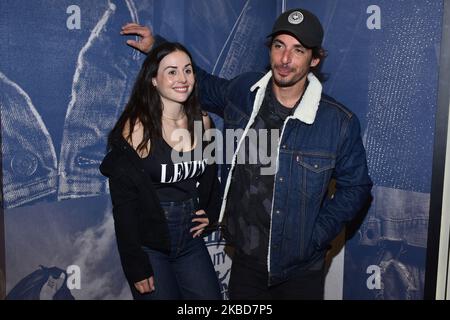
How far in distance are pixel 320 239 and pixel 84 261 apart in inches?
46.4

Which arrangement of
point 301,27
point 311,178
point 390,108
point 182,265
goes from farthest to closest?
point 390,108, point 182,265, point 311,178, point 301,27

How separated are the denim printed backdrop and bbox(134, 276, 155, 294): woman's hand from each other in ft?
1.26

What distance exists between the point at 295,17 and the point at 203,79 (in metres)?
0.60

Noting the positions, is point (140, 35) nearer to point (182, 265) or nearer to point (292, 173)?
point (292, 173)

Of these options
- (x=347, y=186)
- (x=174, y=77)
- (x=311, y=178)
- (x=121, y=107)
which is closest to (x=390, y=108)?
(x=347, y=186)

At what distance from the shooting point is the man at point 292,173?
2230mm

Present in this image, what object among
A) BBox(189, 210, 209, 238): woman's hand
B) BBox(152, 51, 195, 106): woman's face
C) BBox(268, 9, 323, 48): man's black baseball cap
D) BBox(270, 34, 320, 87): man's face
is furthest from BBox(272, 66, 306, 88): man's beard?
BBox(189, 210, 209, 238): woman's hand

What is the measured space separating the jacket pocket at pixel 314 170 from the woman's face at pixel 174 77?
622mm

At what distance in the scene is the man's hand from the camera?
2383 mm

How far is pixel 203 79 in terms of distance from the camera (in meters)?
2.54

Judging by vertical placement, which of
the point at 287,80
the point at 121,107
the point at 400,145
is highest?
the point at 287,80

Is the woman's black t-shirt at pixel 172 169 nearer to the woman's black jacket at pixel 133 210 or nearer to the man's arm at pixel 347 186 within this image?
the woman's black jacket at pixel 133 210

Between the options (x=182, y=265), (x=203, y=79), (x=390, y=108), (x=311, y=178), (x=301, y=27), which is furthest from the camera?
(x=390, y=108)

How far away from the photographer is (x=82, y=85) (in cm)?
230
